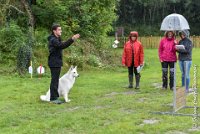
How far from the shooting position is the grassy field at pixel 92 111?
7.70 metres

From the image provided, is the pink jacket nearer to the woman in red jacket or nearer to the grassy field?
the woman in red jacket

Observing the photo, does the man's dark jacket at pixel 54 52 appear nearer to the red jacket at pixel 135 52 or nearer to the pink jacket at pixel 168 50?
the red jacket at pixel 135 52

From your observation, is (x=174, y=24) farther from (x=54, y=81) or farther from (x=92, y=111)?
(x=92, y=111)

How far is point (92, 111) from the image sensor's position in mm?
9242

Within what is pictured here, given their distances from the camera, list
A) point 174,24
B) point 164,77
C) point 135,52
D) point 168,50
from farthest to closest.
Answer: point 135,52 < point 164,77 < point 168,50 < point 174,24

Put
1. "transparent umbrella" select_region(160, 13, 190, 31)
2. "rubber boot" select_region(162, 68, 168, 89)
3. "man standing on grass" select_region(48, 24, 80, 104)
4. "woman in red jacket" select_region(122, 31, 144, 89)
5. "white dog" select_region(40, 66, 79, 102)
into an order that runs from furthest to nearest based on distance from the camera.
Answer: "woman in red jacket" select_region(122, 31, 144, 89)
"rubber boot" select_region(162, 68, 168, 89)
"transparent umbrella" select_region(160, 13, 190, 31)
"white dog" select_region(40, 66, 79, 102)
"man standing on grass" select_region(48, 24, 80, 104)

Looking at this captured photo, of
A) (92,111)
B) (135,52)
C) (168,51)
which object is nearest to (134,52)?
(135,52)

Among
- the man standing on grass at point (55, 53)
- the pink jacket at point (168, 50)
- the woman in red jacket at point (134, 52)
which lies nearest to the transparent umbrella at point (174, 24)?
the pink jacket at point (168, 50)

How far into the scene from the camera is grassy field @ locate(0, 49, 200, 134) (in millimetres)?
7703

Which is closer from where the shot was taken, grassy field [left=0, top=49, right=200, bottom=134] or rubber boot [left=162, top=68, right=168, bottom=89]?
grassy field [left=0, top=49, right=200, bottom=134]

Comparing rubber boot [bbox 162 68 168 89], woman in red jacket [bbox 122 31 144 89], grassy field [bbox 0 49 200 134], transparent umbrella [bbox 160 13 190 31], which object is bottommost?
grassy field [bbox 0 49 200 134]

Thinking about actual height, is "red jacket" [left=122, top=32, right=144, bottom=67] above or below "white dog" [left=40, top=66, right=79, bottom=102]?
above

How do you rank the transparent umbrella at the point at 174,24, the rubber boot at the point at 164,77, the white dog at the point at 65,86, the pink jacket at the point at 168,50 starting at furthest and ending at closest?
the rubber boot at the point at 164,77, the pink jacket at the point at 168,50, the transparent umbrella at the point at 174,24, the white dog at the point at 65,86

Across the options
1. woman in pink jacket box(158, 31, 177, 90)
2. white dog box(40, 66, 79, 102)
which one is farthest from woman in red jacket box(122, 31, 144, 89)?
white dog box(40, 66, 79, 102)
